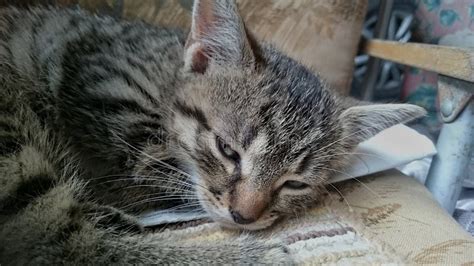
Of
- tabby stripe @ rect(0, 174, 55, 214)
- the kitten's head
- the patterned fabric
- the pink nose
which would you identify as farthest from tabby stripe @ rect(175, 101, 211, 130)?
the patterned fabric

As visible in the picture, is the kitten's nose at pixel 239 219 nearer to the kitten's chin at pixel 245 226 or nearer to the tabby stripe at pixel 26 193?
the kitten's chin at pixel 245 226

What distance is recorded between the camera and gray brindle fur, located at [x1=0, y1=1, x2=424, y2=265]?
89 cm

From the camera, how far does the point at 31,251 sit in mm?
791

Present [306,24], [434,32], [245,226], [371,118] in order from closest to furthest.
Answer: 1. [245,226]
2. [371,118]
3. [306,24]
4. [434,32]

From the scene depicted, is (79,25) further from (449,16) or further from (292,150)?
(449,16)

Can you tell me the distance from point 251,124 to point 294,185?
0.17m

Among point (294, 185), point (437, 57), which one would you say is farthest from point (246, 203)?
point (437, 57)

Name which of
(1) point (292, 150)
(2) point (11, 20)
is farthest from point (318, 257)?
(2) point (11, 20)

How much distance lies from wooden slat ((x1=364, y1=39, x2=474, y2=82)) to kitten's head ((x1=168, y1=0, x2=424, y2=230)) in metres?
0.17

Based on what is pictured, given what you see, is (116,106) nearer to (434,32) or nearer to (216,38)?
(216,38)

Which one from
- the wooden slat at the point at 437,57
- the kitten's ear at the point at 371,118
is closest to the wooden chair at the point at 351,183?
the wooden slat at the point at 437,57

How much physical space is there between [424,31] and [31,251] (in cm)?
186

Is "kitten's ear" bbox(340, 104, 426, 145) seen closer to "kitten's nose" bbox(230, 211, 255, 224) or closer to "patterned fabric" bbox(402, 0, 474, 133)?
"kitten's nose" bbox(230, 211, 255, 224)

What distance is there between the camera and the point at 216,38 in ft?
3.27
